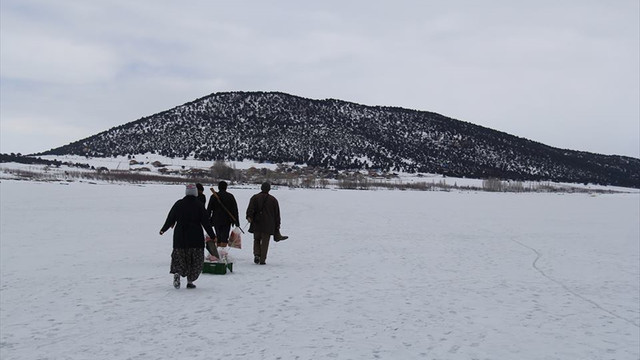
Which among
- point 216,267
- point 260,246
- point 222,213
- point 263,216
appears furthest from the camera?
point 260,246

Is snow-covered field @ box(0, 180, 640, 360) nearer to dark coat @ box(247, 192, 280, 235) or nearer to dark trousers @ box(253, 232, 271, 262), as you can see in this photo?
dark trousers @ box(253, 232, 271, 262)

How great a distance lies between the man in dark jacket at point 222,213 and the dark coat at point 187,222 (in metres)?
2.56

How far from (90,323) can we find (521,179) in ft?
548

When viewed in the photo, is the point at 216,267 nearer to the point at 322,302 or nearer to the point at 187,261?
the point at 187,261

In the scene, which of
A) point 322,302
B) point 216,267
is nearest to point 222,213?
point 216,267

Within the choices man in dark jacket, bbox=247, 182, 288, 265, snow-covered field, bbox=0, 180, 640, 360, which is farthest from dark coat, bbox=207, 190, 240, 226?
snow-covered field, bbox=0, 180, 640, 360

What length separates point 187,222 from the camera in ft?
32.4

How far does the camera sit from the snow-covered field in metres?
7.19

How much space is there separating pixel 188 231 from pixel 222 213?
9.30 ft

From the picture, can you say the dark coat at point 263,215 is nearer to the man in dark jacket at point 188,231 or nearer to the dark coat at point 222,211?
the dark coat at point 222,211

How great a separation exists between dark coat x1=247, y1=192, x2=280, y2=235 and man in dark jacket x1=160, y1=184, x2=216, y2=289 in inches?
123

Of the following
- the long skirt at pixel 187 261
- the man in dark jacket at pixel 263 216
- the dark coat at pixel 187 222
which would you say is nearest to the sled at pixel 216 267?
the man in dark jacket at pixel 263 216

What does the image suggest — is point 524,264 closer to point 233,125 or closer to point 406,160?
point 406,160

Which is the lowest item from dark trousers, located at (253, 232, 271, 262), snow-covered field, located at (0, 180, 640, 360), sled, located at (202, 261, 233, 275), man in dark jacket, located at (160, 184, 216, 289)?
Answer: snow-covered field, located at (0, 180, 640, 360)
